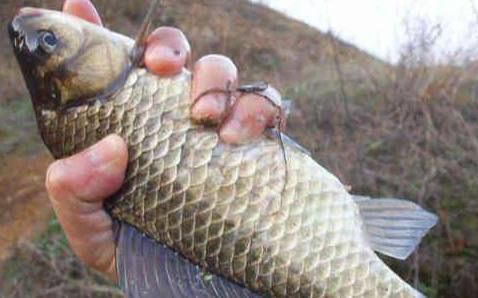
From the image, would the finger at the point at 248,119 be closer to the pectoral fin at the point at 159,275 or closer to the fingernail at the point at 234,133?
the fingernail at the point at 234,133

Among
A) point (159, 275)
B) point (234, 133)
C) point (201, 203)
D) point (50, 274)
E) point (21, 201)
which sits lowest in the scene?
point (21, 201)

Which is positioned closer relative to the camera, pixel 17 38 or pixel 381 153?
Answer: pixel 17 38

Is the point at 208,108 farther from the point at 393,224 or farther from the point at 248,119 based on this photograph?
the point at 393,224

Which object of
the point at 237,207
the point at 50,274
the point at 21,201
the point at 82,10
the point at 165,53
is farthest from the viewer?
the point at 21,201

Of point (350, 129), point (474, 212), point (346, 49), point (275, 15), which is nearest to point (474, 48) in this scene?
point (350, 129)

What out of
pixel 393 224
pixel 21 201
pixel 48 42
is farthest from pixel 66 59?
pixel 21 201

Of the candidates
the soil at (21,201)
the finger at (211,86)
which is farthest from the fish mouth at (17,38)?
the soil at (21,201)

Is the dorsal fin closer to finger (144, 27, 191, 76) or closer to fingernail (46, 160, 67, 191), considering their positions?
finger (144, 27, 191, 76)
